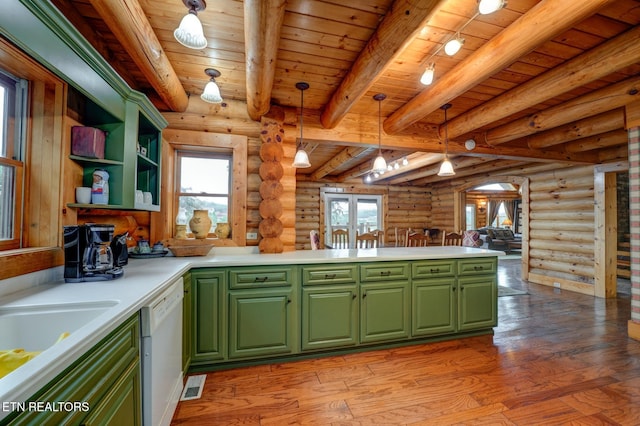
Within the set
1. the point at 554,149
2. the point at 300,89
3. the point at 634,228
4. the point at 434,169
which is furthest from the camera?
the point at 434,169

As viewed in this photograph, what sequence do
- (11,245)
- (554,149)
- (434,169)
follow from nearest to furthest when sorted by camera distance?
(11,245), (554,149), (434,169)

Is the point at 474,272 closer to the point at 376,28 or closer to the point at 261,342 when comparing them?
the point at 261,342

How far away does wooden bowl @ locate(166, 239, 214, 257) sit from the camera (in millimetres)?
2465

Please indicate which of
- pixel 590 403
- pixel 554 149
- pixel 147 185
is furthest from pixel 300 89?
pixel 554 149

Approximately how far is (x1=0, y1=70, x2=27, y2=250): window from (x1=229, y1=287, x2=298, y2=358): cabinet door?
1.34 meters

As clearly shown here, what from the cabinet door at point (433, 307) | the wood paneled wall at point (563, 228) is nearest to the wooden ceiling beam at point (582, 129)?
the wood paneled wall at point (563, 228)

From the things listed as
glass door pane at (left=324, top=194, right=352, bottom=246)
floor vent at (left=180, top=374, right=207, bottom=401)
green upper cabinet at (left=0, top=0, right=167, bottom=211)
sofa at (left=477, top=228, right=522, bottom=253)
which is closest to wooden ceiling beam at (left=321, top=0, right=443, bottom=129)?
green upper cabinet at (left=0, top=0, right=167, bottom=211)

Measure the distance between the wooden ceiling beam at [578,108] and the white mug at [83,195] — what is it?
4321mm

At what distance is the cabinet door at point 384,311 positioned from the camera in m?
2.55

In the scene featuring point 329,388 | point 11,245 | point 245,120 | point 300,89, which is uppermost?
point 300,89

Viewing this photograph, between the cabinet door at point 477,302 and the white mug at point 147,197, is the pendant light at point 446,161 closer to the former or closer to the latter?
the cabinet door at point 477,302

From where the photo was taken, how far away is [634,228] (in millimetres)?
2805

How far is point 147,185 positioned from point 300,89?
1.66 meters

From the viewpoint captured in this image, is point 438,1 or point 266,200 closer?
point 438,1
